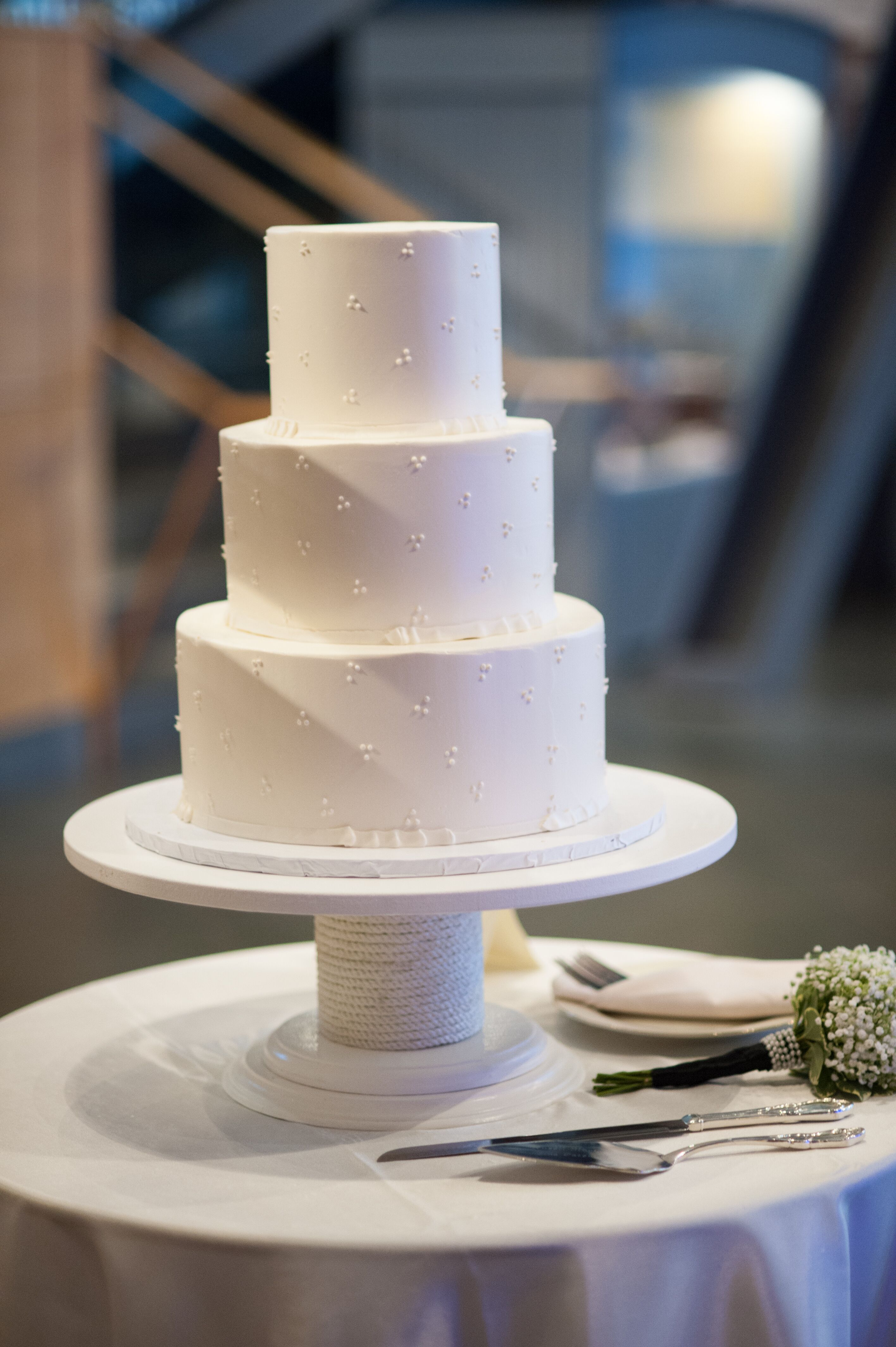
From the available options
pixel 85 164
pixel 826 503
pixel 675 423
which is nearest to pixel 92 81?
pixel 85 164

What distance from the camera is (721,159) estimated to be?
1325 centimetres

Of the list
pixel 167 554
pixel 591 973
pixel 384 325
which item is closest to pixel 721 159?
pixel 167 554

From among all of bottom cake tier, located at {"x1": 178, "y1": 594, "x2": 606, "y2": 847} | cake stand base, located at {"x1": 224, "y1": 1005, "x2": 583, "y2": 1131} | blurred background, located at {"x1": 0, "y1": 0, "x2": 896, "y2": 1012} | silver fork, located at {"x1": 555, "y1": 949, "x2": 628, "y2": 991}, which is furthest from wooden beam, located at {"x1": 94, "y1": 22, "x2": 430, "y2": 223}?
cake stand base, located at {"x1": 224, "y1": 1005, "x2": 583, "y2": 1131}

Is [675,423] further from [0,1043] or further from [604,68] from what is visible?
[0,1043]

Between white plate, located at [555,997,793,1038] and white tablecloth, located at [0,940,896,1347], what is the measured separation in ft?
0.67

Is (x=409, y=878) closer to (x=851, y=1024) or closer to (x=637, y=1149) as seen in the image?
(x=637, y=1149)

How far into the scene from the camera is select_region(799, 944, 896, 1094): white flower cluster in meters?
2.39

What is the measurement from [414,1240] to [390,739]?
0.69 meters

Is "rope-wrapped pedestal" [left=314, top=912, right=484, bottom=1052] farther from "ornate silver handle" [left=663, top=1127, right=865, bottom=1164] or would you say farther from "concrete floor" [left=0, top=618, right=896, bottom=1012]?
"concrete floor" [left=0, top=618, right=896, bottom=1012]

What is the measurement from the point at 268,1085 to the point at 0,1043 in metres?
0.51

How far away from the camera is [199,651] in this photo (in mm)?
2512

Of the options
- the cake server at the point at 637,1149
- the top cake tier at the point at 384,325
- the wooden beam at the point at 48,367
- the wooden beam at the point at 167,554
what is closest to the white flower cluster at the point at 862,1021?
A: the cake server at the point at 637,1149

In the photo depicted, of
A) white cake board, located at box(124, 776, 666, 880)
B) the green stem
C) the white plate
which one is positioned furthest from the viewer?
the white plate

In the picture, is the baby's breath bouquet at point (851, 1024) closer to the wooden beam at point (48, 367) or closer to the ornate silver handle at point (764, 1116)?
the ornate silver handle at point (764, 1116)
